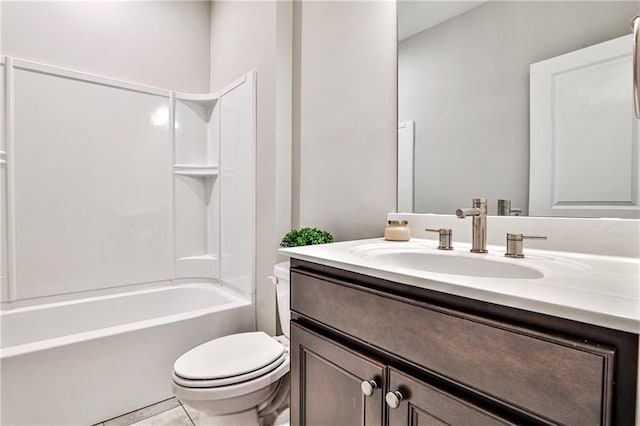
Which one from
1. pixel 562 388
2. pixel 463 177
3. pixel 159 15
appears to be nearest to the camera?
pixel 562 388

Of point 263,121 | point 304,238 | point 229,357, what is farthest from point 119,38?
point 229,357

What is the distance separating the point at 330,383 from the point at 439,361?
1.27 ft

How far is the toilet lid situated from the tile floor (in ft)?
1.44

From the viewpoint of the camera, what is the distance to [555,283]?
0.65m

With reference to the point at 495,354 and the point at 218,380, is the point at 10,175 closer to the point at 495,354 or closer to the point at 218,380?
the point at 218,380

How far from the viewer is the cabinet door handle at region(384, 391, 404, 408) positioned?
73 cm

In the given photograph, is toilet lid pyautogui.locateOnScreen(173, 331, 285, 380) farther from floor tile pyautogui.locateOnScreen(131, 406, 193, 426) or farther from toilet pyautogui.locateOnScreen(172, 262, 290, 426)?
floor tile pyautogui.locateOnScreen(131, 406, 193, 426)

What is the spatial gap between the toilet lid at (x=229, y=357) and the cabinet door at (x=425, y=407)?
2.34 ft

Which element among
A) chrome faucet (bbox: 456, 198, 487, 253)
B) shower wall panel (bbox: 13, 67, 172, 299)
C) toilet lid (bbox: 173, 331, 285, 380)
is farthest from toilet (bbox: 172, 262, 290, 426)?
shower wall panel (bbox: 13, 67, 172, 299)

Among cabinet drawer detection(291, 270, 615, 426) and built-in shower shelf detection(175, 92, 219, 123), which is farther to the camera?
built-in shower shelf detection(175, 92, 219, 123)

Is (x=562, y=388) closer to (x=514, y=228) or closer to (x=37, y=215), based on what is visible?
(x=514, y=228)

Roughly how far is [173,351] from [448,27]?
209 cm

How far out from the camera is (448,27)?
1.45 metres

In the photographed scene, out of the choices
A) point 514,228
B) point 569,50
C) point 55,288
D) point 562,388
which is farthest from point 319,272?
point 55,288
